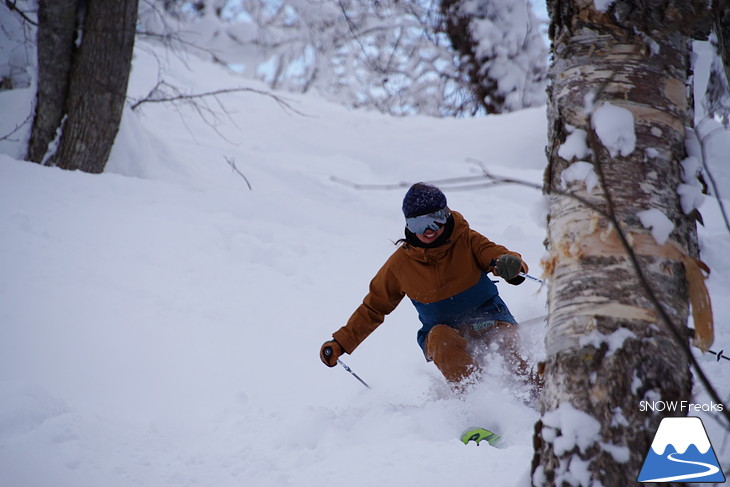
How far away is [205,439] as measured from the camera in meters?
2.78

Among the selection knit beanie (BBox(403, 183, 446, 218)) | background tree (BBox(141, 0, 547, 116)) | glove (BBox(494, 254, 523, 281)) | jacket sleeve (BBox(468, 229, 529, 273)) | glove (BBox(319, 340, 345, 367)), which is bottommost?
glove (BBox(319, 340, 345, 367))

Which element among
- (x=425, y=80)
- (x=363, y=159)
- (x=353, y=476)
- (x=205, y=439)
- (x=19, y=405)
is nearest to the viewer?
(x=353, y=476)

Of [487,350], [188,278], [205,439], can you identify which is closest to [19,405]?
[205,439]

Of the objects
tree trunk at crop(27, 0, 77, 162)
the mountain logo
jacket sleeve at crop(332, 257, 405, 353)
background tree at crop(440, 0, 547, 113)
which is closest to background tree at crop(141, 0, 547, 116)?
background tree at crop(440, 0, 547, 113)

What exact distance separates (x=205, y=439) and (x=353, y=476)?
0.90 m

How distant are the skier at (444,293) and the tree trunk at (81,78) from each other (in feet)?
12.4

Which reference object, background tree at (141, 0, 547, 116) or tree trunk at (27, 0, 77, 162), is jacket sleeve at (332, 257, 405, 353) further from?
background tree at (141, 0, 547, 116)

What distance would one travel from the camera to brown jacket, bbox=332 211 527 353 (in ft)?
10.6

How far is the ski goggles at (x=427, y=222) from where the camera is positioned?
3.10 m

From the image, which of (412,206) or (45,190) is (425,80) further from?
(412,206)

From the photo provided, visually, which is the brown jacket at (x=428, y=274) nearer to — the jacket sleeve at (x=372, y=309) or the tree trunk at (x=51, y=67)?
the jacket sleeve at (x=372, y=309)

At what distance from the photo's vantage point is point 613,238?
146 cm

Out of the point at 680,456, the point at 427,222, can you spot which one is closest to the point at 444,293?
the point at 427,222

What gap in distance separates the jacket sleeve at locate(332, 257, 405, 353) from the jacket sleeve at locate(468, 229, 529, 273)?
19.6 inches
